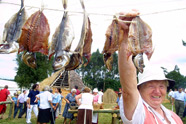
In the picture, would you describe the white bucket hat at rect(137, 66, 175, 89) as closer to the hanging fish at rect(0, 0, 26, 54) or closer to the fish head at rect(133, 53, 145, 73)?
the fish head at rect(133, 53, 145, 73)

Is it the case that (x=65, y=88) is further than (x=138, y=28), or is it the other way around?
(x=65, y=88)

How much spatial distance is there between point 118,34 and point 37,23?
0.78 m

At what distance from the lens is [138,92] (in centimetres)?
196

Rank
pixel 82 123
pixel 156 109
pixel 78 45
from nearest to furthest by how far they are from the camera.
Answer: pixel 78 45 < pixel 156 109 < pixel 82 123

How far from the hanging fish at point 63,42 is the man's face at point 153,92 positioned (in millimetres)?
1076

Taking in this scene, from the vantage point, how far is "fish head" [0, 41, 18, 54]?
1834 millimetres

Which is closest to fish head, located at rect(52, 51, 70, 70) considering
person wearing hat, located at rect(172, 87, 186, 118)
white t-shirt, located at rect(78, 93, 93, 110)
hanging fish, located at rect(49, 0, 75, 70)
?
hanging fish, located at rect(49, 0, 75, 70)

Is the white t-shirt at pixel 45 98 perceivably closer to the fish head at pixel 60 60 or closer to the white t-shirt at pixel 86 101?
the white t-shirt at pixel 86 101

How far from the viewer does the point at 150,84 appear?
2.31 meters

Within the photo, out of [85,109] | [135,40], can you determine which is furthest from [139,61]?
[85,109]

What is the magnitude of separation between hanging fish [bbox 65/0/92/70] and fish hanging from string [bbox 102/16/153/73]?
195 millimetres

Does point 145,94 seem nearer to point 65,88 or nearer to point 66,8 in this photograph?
point 66,8

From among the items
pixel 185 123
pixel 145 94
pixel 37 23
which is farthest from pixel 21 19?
pixel 185 123

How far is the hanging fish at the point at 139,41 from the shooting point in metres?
1.61
